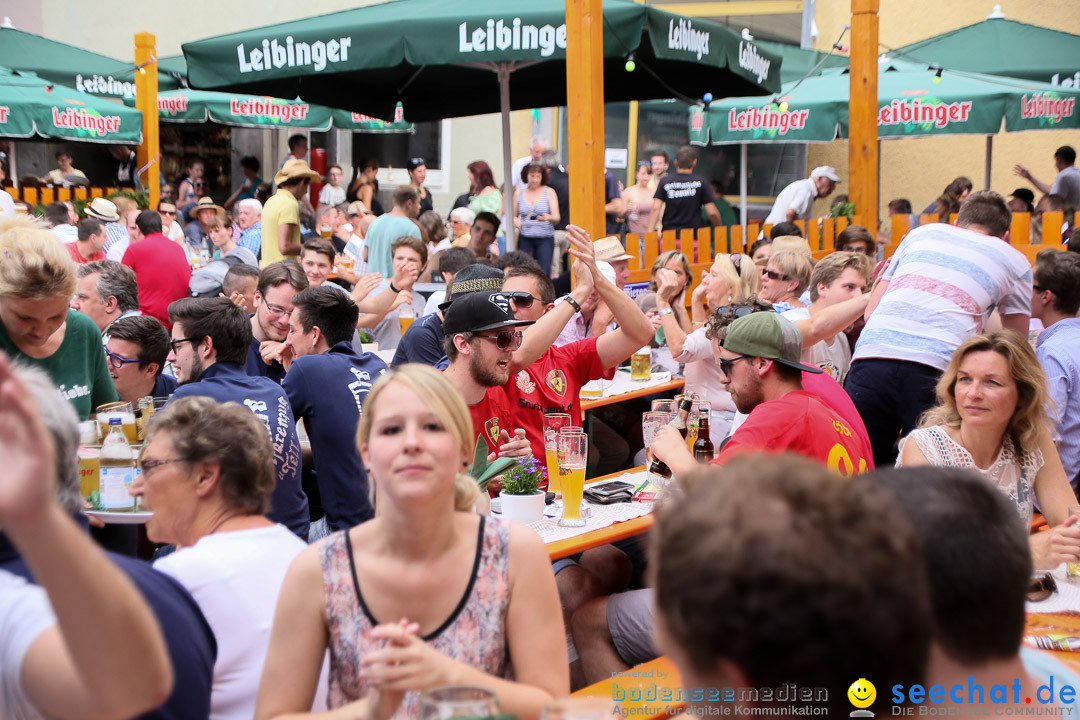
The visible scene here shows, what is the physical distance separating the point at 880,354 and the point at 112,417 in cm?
341

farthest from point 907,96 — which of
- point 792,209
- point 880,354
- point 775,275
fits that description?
point 880,354

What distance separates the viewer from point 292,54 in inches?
244

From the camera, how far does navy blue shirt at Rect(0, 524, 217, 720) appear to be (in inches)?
64.6

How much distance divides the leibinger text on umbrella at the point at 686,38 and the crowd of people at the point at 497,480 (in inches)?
50.5

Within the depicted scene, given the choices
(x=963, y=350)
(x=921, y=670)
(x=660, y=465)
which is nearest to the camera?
(x=921, y=670)

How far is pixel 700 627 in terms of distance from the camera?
1.04 metres

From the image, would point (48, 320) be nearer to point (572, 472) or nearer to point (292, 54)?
point (572, 472)

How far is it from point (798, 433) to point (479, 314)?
121 centimetres

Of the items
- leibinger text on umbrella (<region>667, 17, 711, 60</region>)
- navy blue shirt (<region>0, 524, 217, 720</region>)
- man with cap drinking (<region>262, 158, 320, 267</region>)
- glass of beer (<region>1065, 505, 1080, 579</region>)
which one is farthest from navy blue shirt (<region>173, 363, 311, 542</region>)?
man with cap drinking (<region>262, 158, 320, 267</region>)

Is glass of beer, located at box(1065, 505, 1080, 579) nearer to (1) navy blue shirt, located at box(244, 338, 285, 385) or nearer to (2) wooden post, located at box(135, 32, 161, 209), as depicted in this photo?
(1) navy blue shirt, located at box(244, 338, 285, 385)

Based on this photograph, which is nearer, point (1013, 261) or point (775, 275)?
point (1013, 261)

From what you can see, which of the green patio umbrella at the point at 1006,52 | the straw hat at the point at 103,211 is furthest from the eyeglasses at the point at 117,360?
the green patio umbrella at the point at 1006,52

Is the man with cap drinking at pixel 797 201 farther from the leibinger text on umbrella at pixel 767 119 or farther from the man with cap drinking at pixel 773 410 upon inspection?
the man with cap drinking at pixel 773 410

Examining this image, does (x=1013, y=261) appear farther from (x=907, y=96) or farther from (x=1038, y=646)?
(x=907, y=96)
